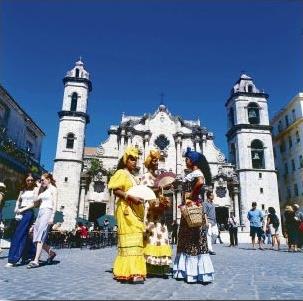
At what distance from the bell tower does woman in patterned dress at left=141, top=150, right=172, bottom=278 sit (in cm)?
2606

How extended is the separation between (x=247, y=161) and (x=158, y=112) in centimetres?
1163

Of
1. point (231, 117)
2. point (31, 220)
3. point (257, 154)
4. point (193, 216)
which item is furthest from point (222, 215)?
point (193, 216)

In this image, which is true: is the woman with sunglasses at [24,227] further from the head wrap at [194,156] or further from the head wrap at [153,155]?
the head wrap at [194,156]

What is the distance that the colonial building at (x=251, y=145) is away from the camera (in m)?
33.7

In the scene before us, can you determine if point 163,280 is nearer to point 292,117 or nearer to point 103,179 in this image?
point 103,179

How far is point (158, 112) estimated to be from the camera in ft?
126

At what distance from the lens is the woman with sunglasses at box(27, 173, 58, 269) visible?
6.36 m

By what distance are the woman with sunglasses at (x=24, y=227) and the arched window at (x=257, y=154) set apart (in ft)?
103

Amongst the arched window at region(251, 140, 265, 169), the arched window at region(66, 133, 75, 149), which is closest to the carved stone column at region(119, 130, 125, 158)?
the arched window at region(66, 133, 75, 149)

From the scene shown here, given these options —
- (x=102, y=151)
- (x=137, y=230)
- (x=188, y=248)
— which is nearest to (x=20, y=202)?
(x=137, y=230)

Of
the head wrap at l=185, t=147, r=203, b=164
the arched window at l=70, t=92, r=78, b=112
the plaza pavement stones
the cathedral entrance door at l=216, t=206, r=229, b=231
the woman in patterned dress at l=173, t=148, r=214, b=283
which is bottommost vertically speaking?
the plaza pavement stones

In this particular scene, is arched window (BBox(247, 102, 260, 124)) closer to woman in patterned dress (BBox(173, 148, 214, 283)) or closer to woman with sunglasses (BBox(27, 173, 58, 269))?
woman with sunglasses (BBox(27, 173, 58, 269))

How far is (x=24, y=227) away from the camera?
22.3 ft

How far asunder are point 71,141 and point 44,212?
27.8 m
